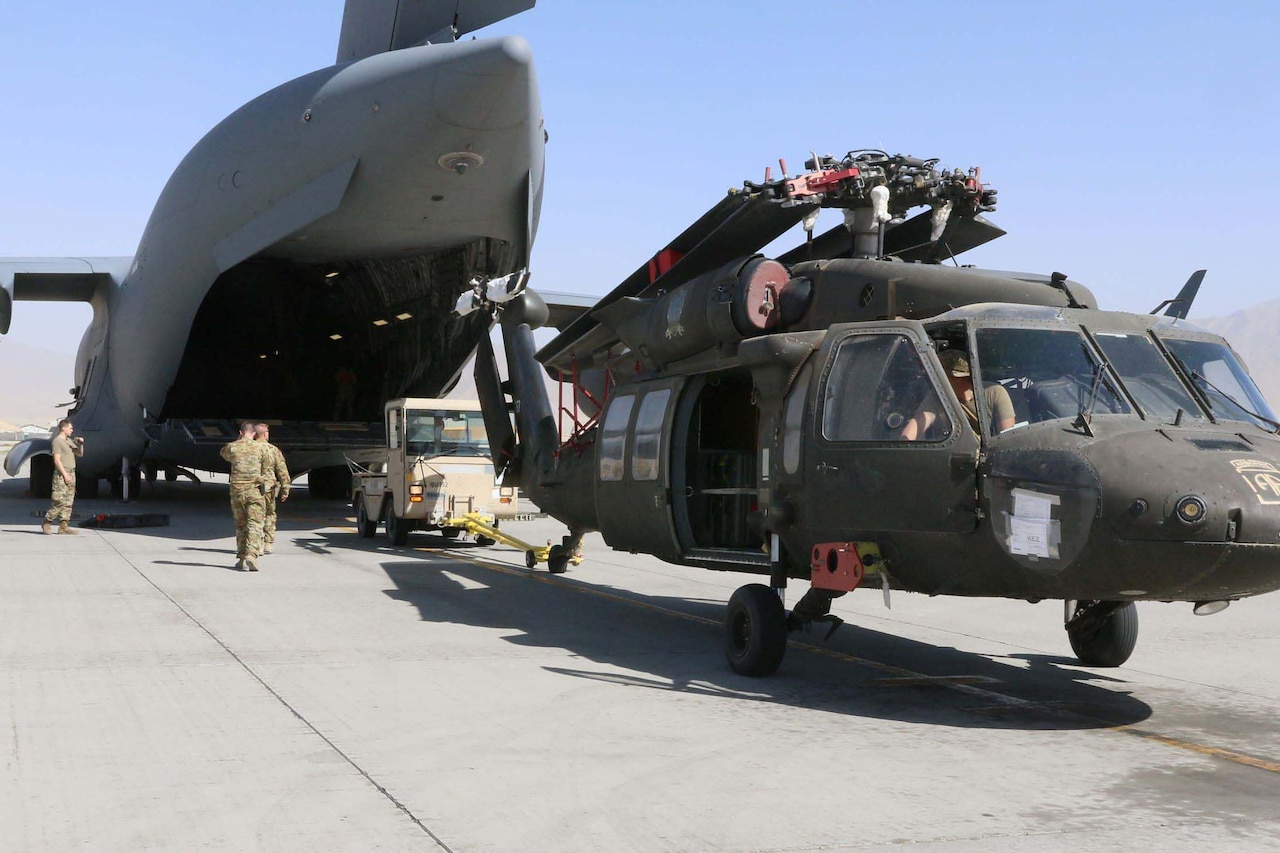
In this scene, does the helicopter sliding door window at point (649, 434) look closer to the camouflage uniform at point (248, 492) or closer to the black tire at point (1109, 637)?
the black tire at point (1109, 637)

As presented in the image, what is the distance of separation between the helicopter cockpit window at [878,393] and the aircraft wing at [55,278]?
2016cm

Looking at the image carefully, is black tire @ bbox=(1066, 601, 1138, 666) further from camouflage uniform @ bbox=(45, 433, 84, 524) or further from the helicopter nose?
camouflage uniform @ bbox=(45, 433, 84, 524)

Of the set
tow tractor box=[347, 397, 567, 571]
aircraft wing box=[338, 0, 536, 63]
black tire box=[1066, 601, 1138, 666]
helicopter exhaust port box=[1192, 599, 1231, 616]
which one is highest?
aircraft wing box=[338, 0, 536, 63]

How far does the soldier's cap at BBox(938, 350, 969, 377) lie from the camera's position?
24.6ft

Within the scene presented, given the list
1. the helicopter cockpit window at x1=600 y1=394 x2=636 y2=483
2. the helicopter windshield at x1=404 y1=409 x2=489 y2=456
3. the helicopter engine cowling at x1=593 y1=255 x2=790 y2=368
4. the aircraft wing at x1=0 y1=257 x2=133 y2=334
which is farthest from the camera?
the aircraft wing at x1=0 y1=257 x2=133 y2=334

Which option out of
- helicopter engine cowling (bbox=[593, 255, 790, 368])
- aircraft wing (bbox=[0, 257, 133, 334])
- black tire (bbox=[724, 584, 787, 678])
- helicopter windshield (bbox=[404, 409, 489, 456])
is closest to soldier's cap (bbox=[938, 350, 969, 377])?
helicopter engine cowling (bbox=[593, 255, 790, 368])

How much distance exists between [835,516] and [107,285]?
22.0m

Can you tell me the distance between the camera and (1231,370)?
7695mm

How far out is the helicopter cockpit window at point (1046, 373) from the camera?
6996mm

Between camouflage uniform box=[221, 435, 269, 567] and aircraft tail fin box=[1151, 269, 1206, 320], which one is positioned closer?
aircraft tail fin box=[1151, 269, 1206, 320]

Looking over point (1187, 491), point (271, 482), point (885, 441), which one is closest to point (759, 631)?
point (885, 441)

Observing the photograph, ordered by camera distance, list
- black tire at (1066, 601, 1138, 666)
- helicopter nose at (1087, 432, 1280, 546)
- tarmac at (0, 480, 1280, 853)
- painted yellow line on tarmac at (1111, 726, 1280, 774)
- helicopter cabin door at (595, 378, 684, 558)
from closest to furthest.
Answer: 1. tarmac at (0, 480, 1280, 853)
2. painted yellow line on tarmac at (1111, 726, 1280, 774)
3. helicopter nose at (1087, 432, 1280, 546)
4. black tire at (1066, 601, 1138, 666)
5. helicopter cabin door at (595, 378, 684, 558)

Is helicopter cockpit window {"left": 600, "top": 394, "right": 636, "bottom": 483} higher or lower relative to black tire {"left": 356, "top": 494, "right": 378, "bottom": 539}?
higher

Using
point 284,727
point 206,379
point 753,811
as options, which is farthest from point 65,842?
point 206,379
